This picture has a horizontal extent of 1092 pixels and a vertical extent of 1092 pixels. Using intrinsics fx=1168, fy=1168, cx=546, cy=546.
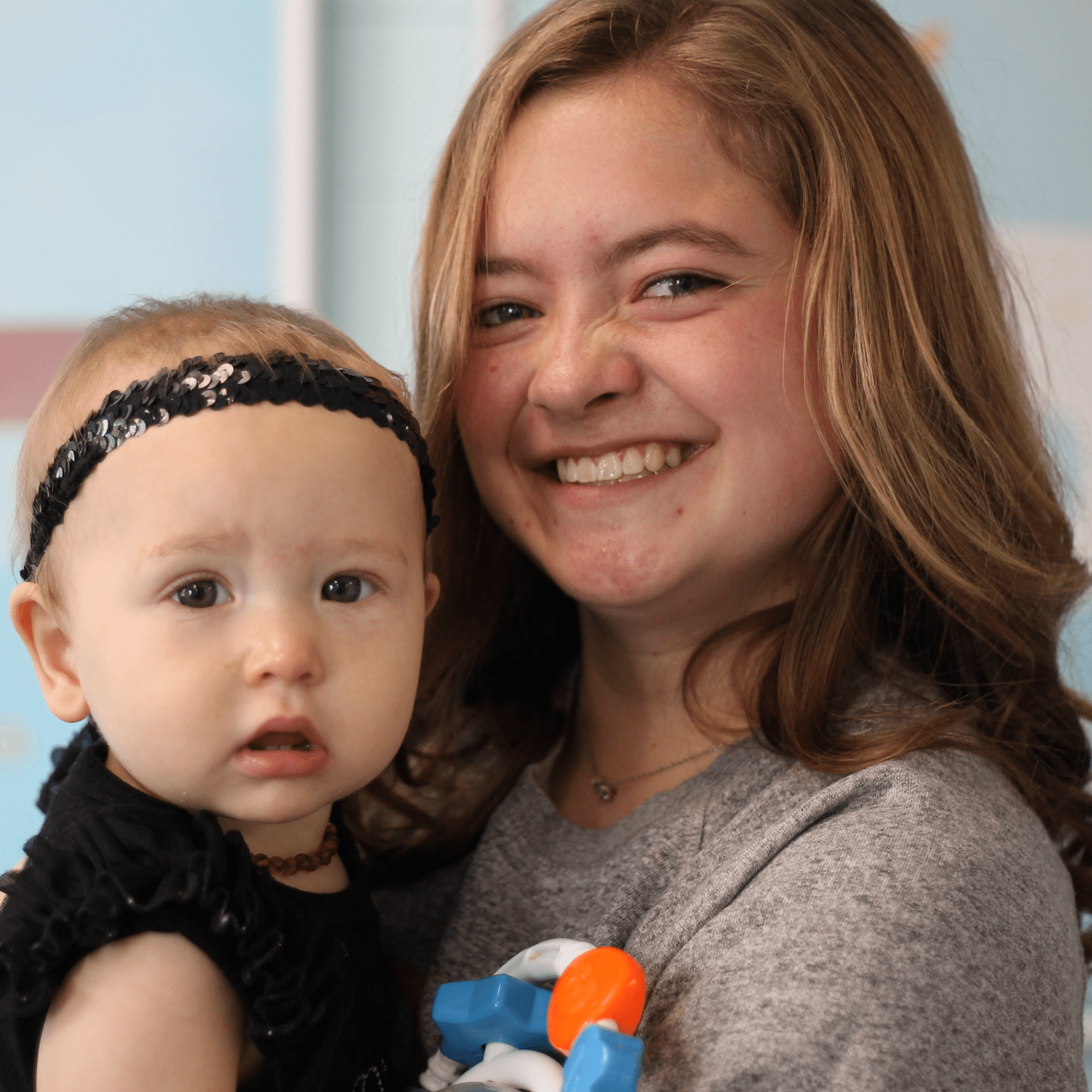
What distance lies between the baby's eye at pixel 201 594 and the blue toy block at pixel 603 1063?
16.0 inches

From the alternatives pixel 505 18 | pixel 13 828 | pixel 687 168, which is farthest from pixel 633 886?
pixel 505 18

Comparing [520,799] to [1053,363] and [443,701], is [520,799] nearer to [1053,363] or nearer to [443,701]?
[443,701]

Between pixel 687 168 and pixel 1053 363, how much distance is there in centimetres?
155

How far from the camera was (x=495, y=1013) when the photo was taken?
0.92 m

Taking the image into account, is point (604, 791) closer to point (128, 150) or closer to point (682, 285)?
point (682, 285)

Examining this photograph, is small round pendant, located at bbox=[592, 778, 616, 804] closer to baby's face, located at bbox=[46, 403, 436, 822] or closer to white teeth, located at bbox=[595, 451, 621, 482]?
white teeth, located at bbox=[595, 451, 621, 482]

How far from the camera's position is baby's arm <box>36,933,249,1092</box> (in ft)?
2.50

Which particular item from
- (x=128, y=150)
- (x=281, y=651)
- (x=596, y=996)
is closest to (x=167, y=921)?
(x=281, y=651)

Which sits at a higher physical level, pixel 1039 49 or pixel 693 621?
pixel 1039 49

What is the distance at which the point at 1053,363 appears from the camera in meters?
2.43

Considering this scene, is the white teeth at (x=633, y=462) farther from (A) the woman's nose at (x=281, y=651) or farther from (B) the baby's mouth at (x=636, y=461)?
(A) the woman's nose at (x=281, y=651)

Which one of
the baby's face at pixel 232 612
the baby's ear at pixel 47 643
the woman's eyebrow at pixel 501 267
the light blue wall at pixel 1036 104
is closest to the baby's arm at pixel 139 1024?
the baby's face at pixel 232 612

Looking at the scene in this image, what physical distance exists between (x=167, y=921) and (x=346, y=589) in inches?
11.0

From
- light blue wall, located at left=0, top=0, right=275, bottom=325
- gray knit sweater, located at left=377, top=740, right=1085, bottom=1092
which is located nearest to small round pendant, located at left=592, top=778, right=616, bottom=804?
gray knit sweater, located at left=377, top=740, right=1085, bottom=1092
